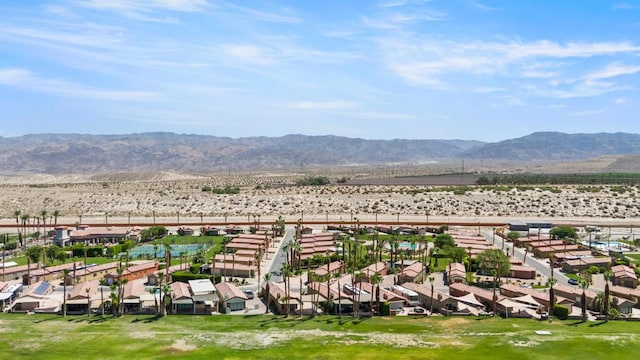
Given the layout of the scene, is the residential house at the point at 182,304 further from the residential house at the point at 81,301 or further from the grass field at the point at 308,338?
the residential house at the point at 81,301

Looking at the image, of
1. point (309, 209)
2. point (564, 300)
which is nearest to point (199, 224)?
point (309, 209)

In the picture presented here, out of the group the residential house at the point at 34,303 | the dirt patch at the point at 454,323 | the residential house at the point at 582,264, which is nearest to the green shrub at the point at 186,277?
the residential house at the point at 34,303

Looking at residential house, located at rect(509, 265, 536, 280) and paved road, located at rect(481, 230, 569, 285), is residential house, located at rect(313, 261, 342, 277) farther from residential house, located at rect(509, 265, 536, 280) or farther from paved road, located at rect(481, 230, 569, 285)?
paved road, located at rect(481, 230, 569, 285)

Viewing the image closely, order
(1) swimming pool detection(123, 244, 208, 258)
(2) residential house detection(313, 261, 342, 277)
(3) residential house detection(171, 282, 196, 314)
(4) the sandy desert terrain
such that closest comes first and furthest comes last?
(3) residential house detection(171, 282, 196, 314)
(2) residential house detection(313, 261, 342, 277)
(1) swimming pool detection(123, 244, 208, 258)
(4) the sandy desert terrain

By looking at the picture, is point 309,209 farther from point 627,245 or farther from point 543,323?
point 543,323

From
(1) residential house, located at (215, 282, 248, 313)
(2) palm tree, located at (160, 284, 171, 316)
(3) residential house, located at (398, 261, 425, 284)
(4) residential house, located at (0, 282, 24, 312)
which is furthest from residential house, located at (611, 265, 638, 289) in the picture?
(4) residential house, located at (0, 282, 24, 312)

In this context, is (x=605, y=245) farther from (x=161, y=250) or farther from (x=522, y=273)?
(x=161, y=250)
